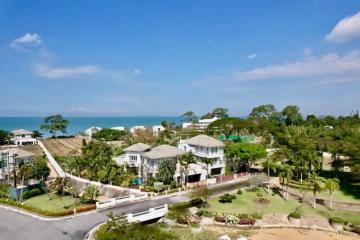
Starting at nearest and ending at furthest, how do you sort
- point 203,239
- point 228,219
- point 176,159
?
1. point 203,239
2. point 228,219
3. point 176,159

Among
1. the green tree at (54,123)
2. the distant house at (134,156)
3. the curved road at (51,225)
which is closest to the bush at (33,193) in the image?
the curved road at (51,225)

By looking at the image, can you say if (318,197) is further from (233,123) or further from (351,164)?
(233,123)

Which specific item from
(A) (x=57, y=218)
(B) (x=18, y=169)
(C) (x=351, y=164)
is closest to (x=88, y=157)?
(B) (x=18, y=169)

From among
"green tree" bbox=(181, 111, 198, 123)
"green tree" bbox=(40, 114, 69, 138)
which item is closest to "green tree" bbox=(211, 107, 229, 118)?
"green tree" bbox=(181, 111, 198, 123)

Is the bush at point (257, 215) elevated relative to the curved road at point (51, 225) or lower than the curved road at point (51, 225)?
lower

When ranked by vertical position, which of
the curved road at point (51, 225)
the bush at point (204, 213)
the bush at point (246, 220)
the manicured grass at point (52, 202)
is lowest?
the bush at point (246, 220)

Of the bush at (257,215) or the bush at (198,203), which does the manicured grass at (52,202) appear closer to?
the bush at (198,203)
